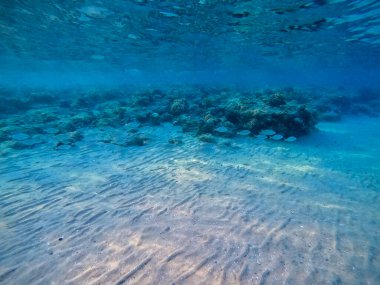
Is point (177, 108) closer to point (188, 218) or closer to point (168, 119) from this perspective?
→ point (168, 119)

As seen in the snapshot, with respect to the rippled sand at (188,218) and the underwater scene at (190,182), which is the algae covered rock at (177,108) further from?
the rippled sand at (188,218)

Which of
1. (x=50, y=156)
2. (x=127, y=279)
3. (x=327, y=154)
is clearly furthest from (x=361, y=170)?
(x=50, y=156)

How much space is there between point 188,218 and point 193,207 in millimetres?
528

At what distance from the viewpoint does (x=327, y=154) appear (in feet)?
36.0

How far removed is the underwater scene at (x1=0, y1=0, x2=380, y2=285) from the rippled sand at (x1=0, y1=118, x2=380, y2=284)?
32 mm

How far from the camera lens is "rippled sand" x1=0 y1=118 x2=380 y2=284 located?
427 centimetres

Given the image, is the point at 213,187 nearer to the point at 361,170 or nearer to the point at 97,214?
the point at 97,214

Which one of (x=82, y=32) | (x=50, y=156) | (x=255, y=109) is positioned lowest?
(x=50, y=156)

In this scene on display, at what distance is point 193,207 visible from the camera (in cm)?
632

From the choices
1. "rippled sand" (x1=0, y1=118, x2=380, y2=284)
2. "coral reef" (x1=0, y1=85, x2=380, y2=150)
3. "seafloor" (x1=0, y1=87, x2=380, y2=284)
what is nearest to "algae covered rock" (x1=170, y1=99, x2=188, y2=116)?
"coral reef" (x1=0, y1=85, x2=380, y2=150)

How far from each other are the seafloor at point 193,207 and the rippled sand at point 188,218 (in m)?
0.03

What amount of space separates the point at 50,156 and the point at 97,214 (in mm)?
5653

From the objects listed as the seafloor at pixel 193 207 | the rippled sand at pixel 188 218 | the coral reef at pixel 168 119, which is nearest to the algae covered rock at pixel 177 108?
the coral reef at pixel 168 119

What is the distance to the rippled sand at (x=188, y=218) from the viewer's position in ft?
14.0
